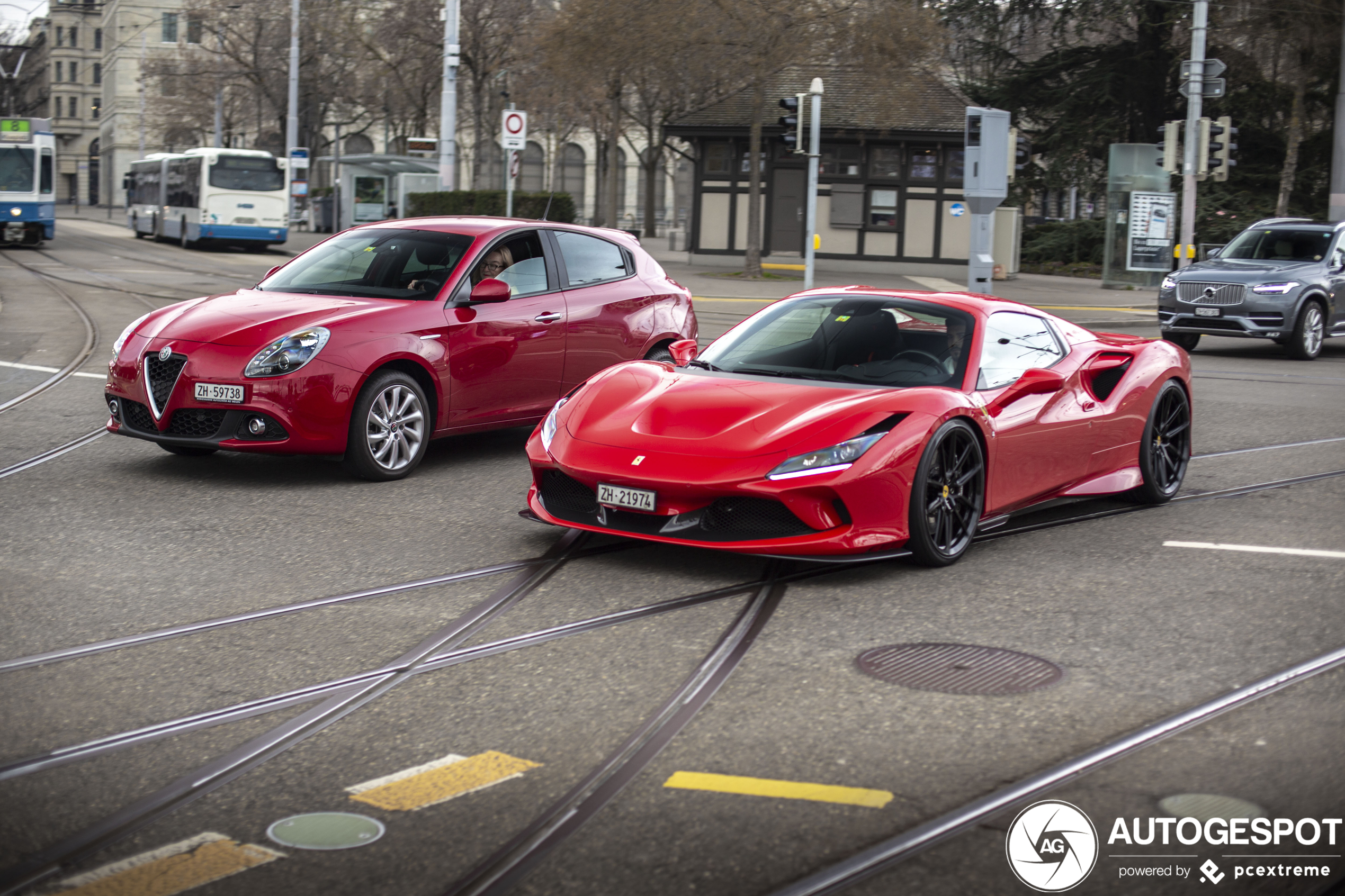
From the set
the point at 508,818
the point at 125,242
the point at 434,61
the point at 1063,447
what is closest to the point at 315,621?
the point at 508,818

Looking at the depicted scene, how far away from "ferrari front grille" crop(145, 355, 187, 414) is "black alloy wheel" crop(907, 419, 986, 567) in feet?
14.2

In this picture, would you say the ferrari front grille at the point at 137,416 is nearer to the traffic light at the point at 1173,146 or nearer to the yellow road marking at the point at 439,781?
the yellow road marking at the point at 439,781

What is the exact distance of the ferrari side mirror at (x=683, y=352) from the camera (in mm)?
7754

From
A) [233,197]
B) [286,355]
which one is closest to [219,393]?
[286,355]

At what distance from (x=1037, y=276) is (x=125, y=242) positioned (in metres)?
26.4

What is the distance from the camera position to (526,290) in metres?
9.85

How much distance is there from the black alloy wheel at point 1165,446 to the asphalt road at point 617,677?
0.23 meters

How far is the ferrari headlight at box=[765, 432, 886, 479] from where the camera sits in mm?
6266

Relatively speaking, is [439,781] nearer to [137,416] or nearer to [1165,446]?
[137,416]

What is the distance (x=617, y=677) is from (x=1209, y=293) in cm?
1578

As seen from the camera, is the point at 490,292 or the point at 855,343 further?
the point at 490,292

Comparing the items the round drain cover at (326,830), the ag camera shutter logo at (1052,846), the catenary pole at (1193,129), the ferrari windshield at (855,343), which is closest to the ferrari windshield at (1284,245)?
the catenary pole at (1193,129)

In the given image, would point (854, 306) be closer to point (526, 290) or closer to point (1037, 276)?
point (526, 290)

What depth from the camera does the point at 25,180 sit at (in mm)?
38969
